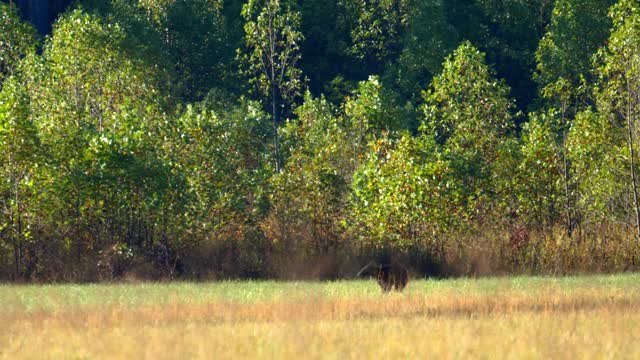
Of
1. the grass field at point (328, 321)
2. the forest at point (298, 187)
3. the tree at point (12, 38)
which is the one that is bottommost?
the grass field at point (328, 321)

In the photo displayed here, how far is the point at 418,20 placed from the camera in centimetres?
8269

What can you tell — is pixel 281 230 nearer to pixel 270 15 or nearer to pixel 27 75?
pixel 270 15

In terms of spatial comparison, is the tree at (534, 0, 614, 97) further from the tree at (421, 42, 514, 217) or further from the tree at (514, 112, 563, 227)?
the tree at (514, 112, 563, 227)

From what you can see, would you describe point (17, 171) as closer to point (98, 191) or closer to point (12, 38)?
point (98, 191)

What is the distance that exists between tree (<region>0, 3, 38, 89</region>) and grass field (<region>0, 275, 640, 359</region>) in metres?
36.5

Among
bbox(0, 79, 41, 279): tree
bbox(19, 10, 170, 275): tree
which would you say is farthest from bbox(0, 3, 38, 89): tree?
bbox(0, 79, 41, 279): tree

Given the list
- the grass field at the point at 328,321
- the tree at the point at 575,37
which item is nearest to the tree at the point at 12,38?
the tree at the point at 575,37

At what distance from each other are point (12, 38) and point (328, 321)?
1874 inches

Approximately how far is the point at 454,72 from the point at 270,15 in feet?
33.2

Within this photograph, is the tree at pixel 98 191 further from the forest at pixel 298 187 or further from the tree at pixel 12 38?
the tree at pixel 12 38

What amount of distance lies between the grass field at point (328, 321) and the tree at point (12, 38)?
3650cm

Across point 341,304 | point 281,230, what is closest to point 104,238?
point 281,230

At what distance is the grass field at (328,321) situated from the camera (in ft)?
55.5

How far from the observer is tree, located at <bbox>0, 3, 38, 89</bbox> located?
63.1 meters
